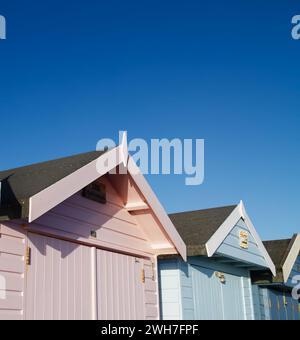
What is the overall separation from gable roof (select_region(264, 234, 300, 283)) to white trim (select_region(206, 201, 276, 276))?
309 millimetres

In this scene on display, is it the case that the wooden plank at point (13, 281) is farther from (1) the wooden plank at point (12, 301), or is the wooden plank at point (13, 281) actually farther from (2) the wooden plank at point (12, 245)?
(2) the wooden plank at point (12, 245)

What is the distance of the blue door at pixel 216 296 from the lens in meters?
11.1

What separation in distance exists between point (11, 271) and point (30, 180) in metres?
1.18

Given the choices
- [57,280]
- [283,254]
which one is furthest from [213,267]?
[57,280]

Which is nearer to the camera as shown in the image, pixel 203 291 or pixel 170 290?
pixel 170 290

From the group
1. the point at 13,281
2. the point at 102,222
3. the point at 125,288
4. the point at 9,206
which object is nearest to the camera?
the point at 9,206

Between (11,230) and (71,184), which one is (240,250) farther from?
(11,230)

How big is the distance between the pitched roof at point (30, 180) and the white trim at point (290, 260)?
842 centimetres

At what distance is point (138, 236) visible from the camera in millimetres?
9492

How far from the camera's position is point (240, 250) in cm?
1239

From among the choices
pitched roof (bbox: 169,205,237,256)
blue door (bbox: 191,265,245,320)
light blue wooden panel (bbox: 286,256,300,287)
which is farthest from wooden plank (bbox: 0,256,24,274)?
light blue wooden panel (bbox: 286,256,300,287)

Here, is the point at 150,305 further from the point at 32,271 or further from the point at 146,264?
the point at 32,271
